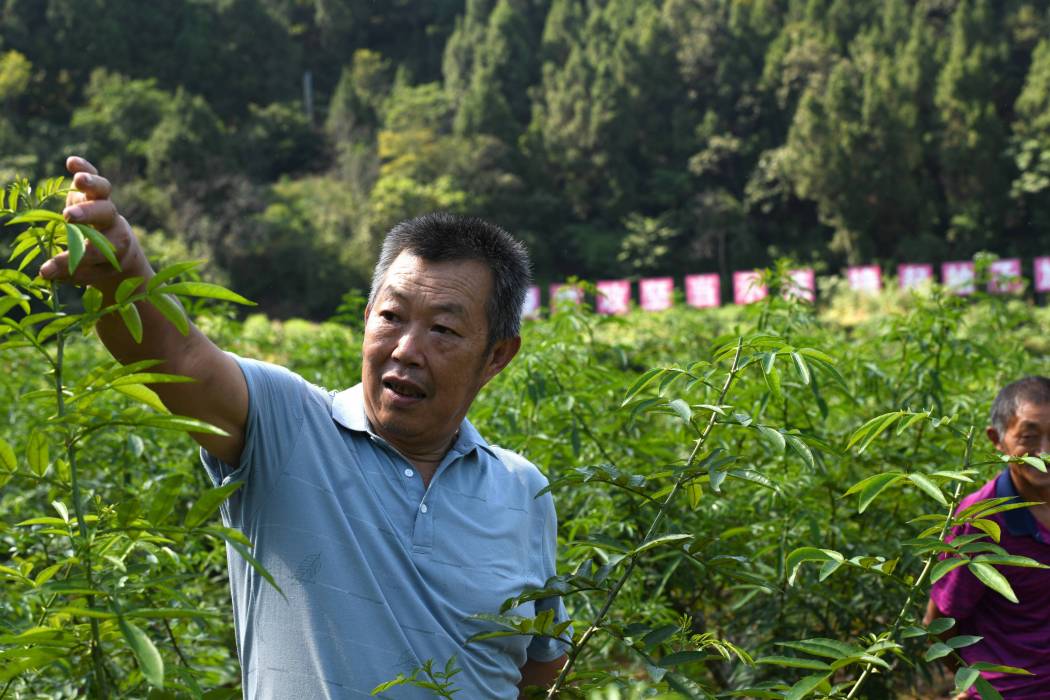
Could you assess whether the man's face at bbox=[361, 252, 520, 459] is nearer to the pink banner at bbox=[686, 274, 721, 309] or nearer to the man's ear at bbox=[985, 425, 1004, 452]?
the man's ear at bbox=[985, 425, 1004, 452]

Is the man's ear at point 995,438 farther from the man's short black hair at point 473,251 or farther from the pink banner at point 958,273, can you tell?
the man's short black hair at point 473,251

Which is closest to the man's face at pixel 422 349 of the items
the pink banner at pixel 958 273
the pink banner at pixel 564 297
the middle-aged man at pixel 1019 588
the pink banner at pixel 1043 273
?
the middle-aged man at pixel 1019 588

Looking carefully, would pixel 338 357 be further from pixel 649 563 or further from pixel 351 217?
pixel 351 217

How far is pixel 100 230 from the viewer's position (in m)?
0.92

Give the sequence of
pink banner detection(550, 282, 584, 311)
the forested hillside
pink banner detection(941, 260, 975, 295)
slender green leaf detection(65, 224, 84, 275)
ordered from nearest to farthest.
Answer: slender green leaf detection(65, 224, 84, 275) → pink banner detection(550, 282, 584, 311) → pink banner detection(941, 260, 975, 295) → the forested hillside

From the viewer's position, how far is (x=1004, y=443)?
1922 mm

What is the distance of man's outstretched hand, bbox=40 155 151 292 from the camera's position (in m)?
0.89

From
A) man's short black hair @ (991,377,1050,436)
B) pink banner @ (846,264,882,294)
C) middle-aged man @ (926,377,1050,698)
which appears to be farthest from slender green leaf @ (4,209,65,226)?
pink banner @ (846,264,882,294)

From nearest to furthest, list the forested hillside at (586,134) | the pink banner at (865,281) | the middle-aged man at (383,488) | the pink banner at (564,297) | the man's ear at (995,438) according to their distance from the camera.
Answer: the middle-aged man at (383,488) → the man's ear at (995,438) → the pink banner at (564,297) → the pink banner at (865,281) → the forested hillside at (586,134)

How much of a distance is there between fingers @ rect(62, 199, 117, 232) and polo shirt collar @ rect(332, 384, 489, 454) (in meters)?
0.38

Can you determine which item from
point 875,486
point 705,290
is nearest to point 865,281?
point 705,290

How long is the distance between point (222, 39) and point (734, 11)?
15.1 metres

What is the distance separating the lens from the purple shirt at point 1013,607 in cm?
181

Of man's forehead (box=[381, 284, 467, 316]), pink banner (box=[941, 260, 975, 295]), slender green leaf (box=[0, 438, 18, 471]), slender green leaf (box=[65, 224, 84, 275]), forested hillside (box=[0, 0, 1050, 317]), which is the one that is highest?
forested hillside (box=[0, 0, 1050, 317])
